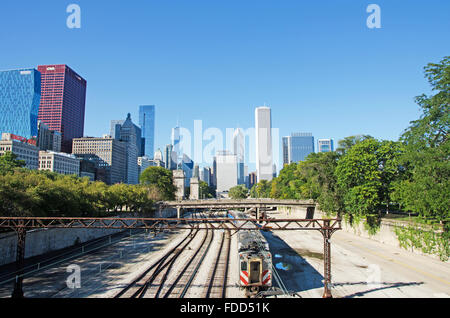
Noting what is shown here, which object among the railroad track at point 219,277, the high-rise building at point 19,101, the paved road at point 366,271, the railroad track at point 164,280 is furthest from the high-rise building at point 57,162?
the paved road at point 366,271

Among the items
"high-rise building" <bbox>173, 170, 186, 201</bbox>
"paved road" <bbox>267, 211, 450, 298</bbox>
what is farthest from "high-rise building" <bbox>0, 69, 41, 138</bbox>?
"paved road" <bbox>267, 211, 450, 298</bbox>

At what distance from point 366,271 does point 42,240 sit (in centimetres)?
3878

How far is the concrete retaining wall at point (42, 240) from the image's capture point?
1128 inches

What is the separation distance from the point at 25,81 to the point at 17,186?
654ft

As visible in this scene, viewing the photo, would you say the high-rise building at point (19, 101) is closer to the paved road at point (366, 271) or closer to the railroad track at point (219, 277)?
the railroad track at point (219, 277)

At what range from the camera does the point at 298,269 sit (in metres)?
28.5

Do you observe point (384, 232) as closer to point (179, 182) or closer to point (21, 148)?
point (179, 182)

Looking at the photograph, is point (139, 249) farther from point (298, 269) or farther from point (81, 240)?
point (298, 269)

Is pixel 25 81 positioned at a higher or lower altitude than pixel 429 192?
higher

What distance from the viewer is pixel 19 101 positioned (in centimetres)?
18525

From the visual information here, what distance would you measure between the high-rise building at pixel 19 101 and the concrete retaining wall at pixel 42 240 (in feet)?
586

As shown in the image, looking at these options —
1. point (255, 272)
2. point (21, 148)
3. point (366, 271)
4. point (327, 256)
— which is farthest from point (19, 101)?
point (366, 271)

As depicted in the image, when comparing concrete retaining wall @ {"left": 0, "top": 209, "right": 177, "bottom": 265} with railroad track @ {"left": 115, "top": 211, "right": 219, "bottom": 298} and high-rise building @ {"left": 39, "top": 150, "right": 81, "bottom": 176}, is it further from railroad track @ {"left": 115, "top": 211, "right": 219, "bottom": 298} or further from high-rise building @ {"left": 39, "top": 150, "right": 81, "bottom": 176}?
high-rise building @ {"left": 39, "top": 150, "right": 81, "bottom": 176}

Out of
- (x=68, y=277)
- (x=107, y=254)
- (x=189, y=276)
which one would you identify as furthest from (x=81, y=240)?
(x=189, y=276)
